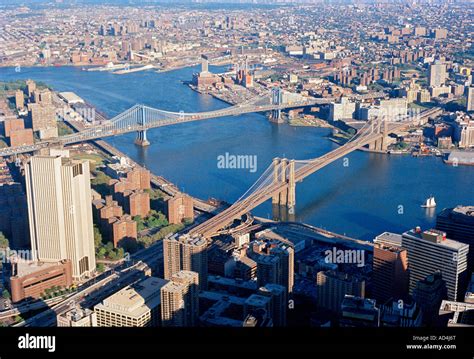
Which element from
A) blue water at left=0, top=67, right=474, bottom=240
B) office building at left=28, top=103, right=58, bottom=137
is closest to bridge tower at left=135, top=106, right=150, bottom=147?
blue water at left=0, top=67, right=474, bottom=240

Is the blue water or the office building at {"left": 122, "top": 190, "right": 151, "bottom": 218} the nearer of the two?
the office building at {"left": 122, "top": 190, "right": 151, "bottom": 218}

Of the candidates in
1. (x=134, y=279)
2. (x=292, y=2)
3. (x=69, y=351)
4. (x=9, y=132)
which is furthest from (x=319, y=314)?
(x=292, y=2)

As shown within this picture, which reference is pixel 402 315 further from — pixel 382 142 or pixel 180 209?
pixel 382 142

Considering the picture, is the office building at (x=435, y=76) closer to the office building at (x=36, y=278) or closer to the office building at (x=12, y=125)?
the office building at (x=12, y=125)

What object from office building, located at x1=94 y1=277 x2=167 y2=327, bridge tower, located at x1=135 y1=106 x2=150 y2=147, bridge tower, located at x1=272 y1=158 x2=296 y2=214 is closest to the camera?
office building, located at x1=94 y1=277 x2=167 y2=327

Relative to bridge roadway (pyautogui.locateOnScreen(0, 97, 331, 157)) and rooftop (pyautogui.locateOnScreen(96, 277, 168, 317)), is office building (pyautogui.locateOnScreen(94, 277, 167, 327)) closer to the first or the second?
rooftop (pyautogui.locateOnScreen(96, 277, 168, 317))

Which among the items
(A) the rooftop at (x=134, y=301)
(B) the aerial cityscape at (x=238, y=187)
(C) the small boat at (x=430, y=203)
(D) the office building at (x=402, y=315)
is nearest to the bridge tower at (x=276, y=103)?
(B) the aerial cityscape at (x=238, y=187)

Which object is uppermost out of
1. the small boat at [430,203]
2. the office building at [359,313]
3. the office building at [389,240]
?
the office building at [359,313]

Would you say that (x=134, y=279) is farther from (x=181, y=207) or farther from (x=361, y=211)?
(x=361, y=211)
